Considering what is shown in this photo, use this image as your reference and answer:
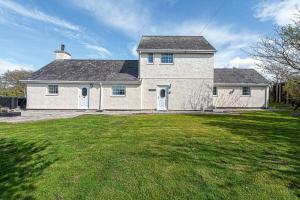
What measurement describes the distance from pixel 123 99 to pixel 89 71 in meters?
5.09

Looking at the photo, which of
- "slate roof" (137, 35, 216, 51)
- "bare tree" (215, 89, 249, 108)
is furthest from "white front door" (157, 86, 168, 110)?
"bare tree" (215, 89, 249, 108)

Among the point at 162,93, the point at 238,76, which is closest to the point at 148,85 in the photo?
the point at 162,93

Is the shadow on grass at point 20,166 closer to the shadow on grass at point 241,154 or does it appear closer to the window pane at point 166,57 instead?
the shadow on grass at point 241,154

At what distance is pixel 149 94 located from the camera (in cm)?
2225

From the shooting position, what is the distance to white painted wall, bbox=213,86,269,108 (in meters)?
25.4

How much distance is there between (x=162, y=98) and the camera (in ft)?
73.3

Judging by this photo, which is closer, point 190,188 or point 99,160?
point 190,188

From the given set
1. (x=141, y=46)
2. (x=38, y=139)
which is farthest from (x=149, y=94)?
(x=38, y=139)

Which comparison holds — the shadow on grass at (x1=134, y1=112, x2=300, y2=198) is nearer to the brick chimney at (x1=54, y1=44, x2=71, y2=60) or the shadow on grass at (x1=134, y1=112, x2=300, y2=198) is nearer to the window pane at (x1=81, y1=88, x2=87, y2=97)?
the window pane at (x1=81, y1=88, x2=87, y2=97)

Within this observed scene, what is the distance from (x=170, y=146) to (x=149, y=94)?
49.2 ft

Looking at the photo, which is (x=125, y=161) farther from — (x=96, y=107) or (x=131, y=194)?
(x=96, y=107)

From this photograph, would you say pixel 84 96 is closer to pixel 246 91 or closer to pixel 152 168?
pixel 246 91

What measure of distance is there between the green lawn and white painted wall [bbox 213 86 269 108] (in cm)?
1695

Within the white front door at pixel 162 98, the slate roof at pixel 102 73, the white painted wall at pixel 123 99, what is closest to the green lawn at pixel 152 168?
the white painted wall at pixel 123 99
